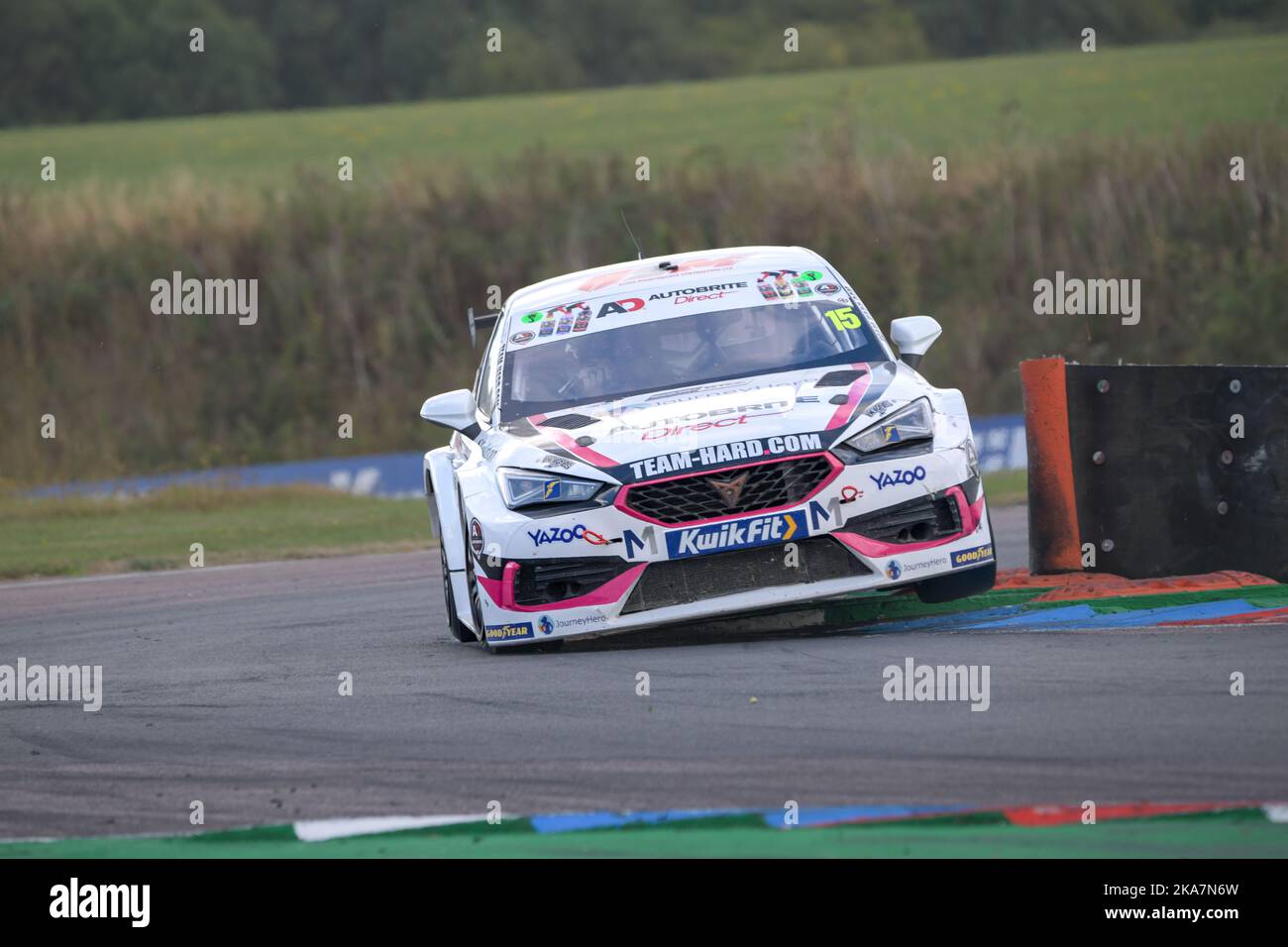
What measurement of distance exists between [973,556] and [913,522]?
0.32m

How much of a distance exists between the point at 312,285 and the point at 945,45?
3487cm

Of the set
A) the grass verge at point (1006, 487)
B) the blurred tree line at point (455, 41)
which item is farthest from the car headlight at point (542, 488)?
the blurred tree line at point (455, 41)

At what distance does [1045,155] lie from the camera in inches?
1257

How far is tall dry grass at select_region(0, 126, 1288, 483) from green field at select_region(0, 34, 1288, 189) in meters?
1.28

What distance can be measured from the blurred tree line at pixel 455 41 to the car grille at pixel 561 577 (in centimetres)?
4902

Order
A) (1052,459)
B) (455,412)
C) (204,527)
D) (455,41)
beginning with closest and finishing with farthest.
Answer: (1052,459) → (455,412) → (204,527) → (455,41)

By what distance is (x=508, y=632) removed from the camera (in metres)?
8.20

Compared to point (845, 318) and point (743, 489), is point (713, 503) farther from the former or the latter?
point (845, 318)

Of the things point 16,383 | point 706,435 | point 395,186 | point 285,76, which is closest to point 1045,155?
point 395,186

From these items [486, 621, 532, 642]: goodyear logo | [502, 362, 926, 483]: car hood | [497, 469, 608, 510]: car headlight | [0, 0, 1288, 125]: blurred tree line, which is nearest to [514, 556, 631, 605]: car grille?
[486, 621, 532, 642]: goodyear logo

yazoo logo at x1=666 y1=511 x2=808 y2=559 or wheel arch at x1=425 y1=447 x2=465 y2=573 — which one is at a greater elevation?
wheel arch at x1=425 y1=447 x2=465 y2=573

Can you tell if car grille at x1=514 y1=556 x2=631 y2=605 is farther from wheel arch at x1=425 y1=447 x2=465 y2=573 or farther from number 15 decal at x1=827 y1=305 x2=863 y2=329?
number 15 decal at x1=827 y1=305 x2=863 y2=329

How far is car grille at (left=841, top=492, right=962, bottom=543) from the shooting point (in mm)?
7848

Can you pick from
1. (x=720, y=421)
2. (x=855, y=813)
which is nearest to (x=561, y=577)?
(x=720, y=421)
